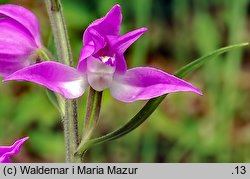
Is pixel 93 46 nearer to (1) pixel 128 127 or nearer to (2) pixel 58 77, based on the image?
(2) pixel 58 77

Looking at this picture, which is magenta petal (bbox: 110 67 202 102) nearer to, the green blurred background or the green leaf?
the green leaf

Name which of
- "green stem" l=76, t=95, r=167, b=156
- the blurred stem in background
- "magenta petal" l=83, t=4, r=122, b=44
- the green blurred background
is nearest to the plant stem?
"green stem" l=76, t=95, r=167, b=156

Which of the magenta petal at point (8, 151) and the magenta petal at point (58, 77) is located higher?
the magenta petal at point (58, 77)

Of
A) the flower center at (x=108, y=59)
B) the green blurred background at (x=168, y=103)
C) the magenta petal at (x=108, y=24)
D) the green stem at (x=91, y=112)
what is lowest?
the green stem at (x=91, y=112)

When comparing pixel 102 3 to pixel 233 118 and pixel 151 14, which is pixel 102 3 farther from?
pixel 233 118

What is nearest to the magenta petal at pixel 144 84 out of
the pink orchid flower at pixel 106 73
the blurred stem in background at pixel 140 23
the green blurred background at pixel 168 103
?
the pink orchid flower at pixel 106 73

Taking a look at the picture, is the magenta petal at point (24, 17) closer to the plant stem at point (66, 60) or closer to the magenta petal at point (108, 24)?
the plant stem at point (66, 60)

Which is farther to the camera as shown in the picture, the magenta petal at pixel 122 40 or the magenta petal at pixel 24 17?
the magenta petal at pixel 24 17

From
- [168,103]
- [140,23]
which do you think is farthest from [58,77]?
[168,103]
